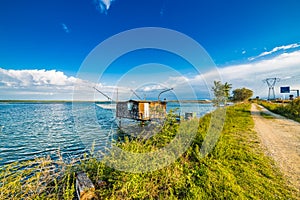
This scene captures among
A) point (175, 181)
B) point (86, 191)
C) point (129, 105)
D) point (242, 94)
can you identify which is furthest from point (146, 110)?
point (242, 94)

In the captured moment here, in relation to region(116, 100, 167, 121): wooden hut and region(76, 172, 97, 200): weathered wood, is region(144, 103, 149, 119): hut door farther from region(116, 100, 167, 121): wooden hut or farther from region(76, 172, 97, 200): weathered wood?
region(76, 172, 97, 200): weathered wood

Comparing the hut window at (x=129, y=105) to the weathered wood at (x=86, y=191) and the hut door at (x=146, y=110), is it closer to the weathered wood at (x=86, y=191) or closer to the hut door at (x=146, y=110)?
the hut door at (x=146, y=110)

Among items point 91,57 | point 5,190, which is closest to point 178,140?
point 5,190

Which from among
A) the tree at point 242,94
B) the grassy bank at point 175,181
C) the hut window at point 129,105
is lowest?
the grassy bank at point 175,181

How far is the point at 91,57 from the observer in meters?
8.42

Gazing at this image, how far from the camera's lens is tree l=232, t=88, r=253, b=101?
7119 cm

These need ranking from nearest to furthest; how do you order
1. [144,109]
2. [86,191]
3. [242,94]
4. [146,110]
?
[86,191], [144,109], [146,110], [242,94]

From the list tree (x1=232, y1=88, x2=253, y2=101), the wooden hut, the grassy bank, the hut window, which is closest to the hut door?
the wooden hut

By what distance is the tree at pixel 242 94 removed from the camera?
2803 inches

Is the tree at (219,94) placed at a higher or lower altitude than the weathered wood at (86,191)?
higher

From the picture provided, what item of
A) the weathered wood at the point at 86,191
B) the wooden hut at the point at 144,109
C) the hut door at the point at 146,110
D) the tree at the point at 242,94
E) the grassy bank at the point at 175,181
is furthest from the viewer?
the tree at the point at 242,94

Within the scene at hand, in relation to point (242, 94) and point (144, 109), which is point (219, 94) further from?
point (242, 94)

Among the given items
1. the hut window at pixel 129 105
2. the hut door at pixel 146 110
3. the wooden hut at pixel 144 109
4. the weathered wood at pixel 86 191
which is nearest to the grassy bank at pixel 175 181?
the weathered wood at pixel 86 191

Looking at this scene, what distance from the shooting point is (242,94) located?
71188mm
